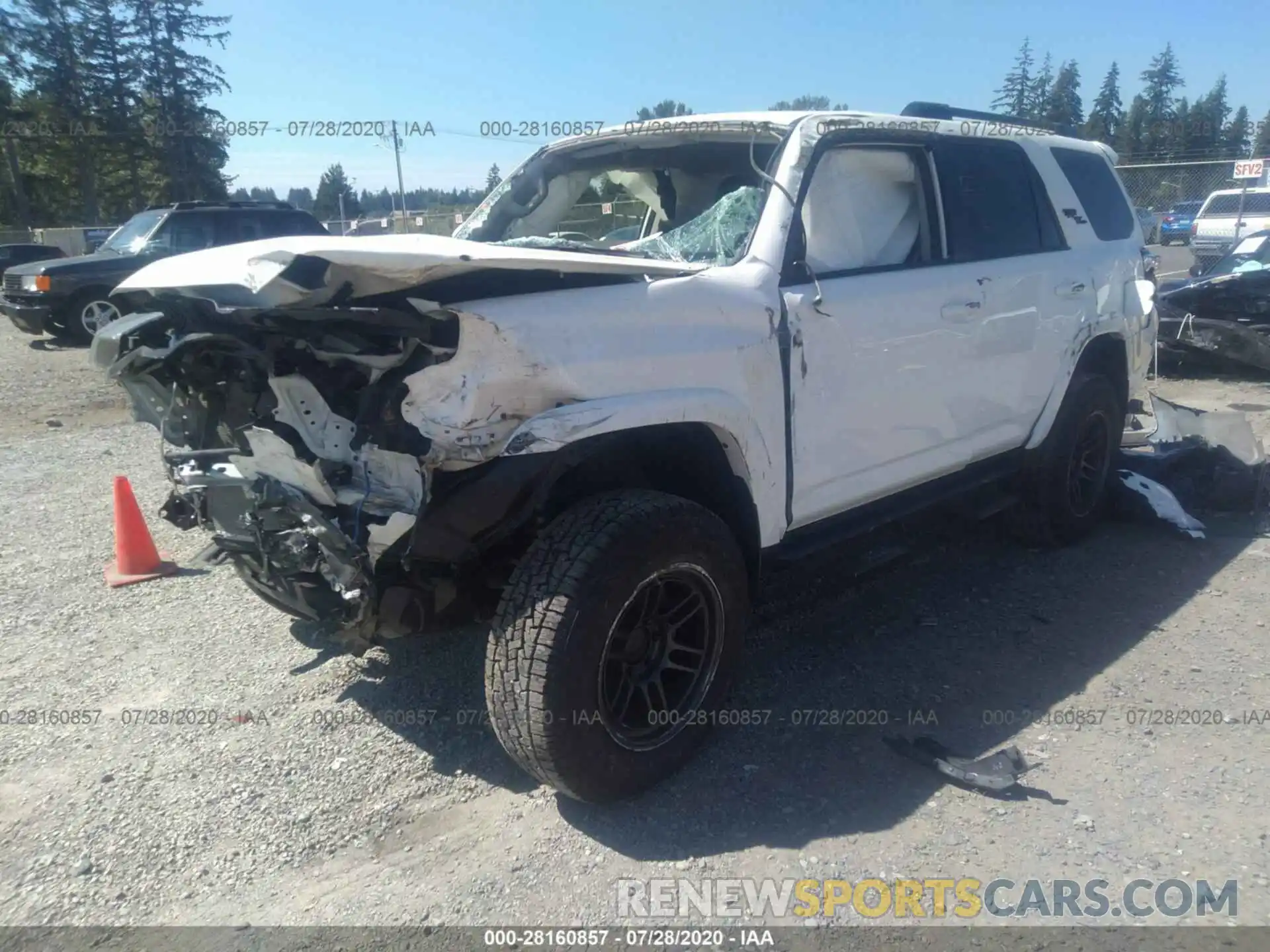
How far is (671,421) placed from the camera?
2.76 meters

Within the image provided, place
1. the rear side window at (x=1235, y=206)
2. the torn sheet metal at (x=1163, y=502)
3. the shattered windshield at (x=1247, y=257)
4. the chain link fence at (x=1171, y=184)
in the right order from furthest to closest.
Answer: the chain link fence at (x=1171, y=184)
the rear side window at (x=1235, y=206)
the shattered windshield at (x=1247, y=257)
the torn sheet metal at (x=1163, y=502)

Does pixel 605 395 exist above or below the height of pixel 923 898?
above

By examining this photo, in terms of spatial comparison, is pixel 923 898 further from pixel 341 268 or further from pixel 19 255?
pixel 19 255

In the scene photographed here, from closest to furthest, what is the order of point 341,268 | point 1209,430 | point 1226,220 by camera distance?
point 341,268 → point 1209,430 → point 1226,220

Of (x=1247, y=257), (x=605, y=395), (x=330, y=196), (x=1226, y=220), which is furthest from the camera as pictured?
(x=330, y=196)

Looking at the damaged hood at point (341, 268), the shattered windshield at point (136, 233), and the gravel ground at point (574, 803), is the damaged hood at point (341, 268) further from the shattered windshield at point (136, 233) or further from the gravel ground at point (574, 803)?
the shattered windshield at point (136, 233)

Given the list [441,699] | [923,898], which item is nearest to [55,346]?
[441,699]

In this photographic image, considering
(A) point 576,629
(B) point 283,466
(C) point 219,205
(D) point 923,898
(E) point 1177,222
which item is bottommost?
(D) point 923,898

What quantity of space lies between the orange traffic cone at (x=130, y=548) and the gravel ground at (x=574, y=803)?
12cm

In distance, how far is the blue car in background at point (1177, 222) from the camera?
83.5 feet

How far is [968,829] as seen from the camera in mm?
2773

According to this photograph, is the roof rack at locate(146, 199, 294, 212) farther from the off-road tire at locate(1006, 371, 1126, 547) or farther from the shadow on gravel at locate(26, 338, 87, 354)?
the off-road tire at locate(1006, 371, 1126, 547)

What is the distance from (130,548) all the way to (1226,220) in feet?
77.0

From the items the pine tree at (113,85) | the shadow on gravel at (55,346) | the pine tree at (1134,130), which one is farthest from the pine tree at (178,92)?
the pine tree at (1134,130)
